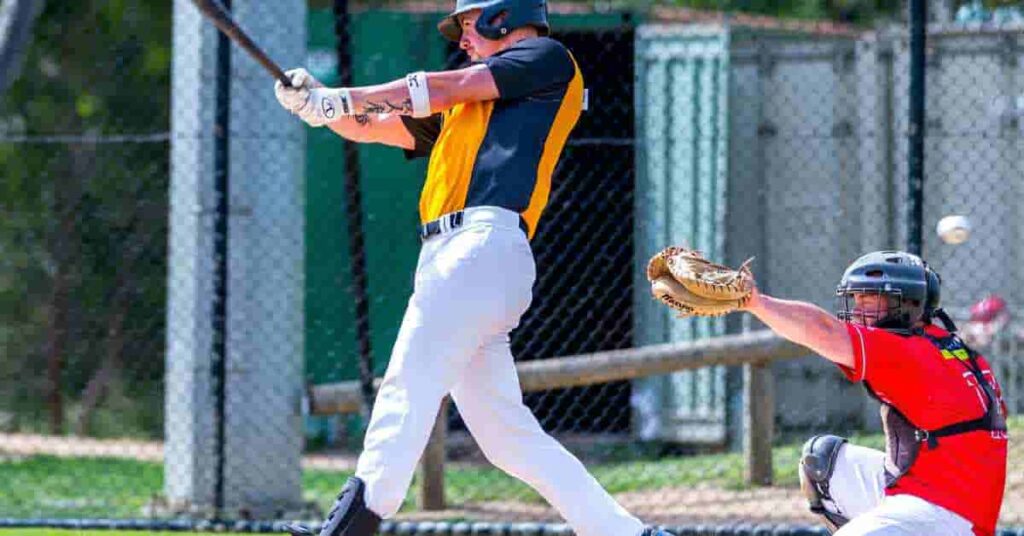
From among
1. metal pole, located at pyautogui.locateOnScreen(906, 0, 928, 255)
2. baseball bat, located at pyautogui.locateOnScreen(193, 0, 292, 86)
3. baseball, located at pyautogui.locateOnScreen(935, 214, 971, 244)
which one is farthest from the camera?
metal pole, located at pyautogui.locateOnScreen(906, 0, 928, 255)

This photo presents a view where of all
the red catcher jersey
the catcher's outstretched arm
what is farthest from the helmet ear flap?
the catcher's outstretched arm

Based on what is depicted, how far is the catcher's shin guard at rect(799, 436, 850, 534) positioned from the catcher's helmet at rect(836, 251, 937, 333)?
436mm

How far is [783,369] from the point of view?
10547 mm

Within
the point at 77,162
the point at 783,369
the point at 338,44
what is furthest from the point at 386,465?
the point at 77,162

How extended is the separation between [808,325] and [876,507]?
0.63 metres

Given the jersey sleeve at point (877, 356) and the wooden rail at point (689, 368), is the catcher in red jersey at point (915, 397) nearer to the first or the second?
the jersey sleeve at point (877, 356)

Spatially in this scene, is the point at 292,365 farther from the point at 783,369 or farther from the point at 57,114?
the point at 57,114

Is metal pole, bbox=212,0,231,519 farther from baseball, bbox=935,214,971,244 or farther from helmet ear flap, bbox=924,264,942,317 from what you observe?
helmet ear flap, bbox=924,264,942,317

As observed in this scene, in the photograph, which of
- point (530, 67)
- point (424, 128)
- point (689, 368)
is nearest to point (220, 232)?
point (424, 128)

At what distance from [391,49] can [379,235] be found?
1246mm

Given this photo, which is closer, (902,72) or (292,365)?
(292,365)

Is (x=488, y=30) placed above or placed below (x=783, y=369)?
above

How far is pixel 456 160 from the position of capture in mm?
4883

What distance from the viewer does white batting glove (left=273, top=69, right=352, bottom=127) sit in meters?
4.79
